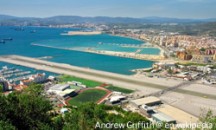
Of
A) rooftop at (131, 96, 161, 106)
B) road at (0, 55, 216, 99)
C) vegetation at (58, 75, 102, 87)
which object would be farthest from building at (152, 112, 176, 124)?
vegetation at (58, 75, 102, 87)

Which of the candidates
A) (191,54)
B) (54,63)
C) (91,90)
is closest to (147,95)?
(91,90)

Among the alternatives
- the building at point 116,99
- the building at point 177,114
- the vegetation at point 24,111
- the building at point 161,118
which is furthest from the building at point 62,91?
the vegetation at point 24,111

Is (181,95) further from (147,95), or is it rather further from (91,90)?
(91,90)

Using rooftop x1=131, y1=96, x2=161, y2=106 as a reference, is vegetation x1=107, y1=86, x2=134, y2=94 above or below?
below

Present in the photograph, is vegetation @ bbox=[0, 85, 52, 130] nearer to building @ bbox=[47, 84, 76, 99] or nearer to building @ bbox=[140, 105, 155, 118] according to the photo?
building @ bbox=[140, 105, 155, 118]

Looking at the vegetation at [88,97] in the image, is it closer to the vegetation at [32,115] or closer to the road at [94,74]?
the road at [94,74]

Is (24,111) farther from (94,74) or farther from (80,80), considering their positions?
(94,74)
